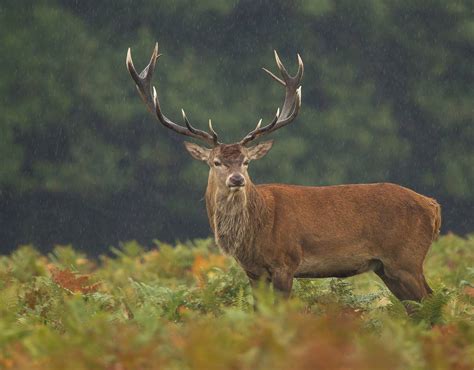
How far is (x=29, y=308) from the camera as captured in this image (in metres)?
7.30

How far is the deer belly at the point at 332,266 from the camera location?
7.60m

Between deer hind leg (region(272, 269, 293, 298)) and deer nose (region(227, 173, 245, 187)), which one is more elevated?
deer nose (region(227, 173, 245, 187))

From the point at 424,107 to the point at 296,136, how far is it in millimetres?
3279

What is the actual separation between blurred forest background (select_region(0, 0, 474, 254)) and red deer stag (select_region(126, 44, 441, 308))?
1087cm

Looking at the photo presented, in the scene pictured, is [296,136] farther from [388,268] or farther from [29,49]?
[388,268]

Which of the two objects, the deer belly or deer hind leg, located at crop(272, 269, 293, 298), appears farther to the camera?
the deer belly

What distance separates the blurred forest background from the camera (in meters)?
18.7

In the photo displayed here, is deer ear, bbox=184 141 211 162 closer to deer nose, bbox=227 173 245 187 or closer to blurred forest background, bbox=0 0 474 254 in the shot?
deer nose, bbox=227 173 245 187

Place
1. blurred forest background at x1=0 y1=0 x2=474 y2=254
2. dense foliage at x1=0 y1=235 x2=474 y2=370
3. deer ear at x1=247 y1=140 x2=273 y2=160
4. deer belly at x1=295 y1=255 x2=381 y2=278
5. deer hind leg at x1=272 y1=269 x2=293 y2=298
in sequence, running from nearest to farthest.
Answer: dense foliage at x1=0 y1=235 x2=474 y2=370, deer hind leg at x1=272 y1=269 x2=293 y2=298, deer belly at x1=295 y1=255 x2=381 y2=278, deer ear at x1=247 y1=140 x2=273 y2=160, blurred forest background at x1=0 y1=0 x2=474 y2=254

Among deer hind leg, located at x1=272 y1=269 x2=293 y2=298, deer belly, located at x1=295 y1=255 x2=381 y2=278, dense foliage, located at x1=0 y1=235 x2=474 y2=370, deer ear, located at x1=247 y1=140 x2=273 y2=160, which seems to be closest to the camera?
dense foliage, located at x1=0 y1=235 x2=474 y2=370

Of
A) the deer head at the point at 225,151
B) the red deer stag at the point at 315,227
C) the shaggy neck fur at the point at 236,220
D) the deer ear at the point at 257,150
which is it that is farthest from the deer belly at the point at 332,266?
the deer ear at the point at 257,150

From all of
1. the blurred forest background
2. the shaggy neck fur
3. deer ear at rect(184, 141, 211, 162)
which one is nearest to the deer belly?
the shaggy neck fur

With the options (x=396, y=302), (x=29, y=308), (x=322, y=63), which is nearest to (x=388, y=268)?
(x=396, y=302)

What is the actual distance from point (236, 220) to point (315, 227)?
2.16 feet
